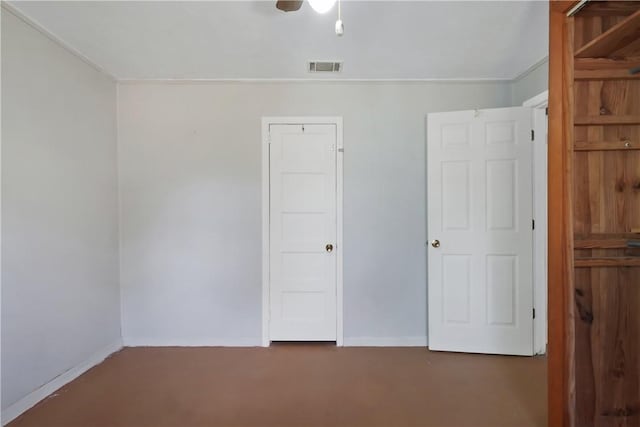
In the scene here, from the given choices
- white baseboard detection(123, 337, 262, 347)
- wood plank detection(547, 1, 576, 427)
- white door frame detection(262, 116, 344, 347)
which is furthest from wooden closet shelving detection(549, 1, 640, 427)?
white baseboard detection(123, 337, 262, 347)

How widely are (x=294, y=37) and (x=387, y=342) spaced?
265cm

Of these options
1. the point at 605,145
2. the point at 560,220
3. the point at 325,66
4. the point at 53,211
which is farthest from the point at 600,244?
the point at 53,211

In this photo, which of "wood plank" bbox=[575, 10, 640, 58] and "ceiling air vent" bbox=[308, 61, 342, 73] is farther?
"ceiling air vent" bbox=[308, 61, 342, 73]

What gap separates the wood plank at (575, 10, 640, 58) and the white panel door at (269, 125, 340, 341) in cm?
173

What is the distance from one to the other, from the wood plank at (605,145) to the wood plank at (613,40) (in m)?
0.46

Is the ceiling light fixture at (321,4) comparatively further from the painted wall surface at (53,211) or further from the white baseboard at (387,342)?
the white baseboard at (387,342)

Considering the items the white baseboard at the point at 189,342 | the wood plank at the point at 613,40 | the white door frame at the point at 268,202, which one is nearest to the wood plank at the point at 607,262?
the wood plank at the point at 613,40

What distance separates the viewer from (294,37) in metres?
2.01

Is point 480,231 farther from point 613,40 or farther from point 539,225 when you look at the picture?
point 613,40

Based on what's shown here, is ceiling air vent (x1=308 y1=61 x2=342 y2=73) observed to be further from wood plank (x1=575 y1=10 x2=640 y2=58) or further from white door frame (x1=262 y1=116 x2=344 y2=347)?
wood plank (x1=575 y1=10 x2=640 y2=58)

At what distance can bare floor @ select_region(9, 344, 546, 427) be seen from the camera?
1.75 meters

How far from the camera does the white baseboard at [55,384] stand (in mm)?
1748

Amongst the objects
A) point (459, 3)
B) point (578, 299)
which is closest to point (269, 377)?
point (578, 299)

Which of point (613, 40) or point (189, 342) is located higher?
point (613, 40)
